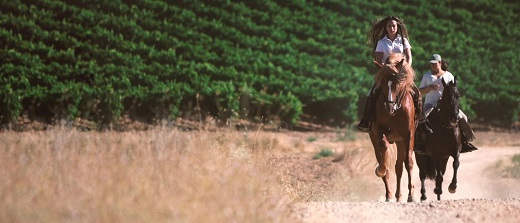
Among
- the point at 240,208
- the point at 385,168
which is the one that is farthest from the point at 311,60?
the point at 240,208

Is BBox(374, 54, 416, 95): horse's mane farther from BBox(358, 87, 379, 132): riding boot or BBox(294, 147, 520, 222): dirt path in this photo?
BBox(294, 147, 520, 222): dirt path

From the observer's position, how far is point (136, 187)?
7.83 metres

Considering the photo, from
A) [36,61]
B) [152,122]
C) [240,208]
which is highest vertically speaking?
[240,208]

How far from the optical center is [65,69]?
1900cm

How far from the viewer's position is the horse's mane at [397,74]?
11.9 metres

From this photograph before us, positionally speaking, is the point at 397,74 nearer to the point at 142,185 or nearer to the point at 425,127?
the point at 425,127

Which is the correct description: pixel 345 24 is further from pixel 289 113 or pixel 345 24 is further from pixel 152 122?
pixel 152 122

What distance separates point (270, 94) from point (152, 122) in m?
2.69

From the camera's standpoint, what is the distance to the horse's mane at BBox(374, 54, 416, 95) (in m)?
11.9

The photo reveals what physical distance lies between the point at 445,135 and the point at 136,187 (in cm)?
690

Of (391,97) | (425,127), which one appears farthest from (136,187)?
(425,127)

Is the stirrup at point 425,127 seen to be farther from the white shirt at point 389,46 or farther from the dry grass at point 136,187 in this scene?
the dry grass at point 136,187

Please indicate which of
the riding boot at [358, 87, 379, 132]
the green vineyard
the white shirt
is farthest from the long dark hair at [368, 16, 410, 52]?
the green vineyard

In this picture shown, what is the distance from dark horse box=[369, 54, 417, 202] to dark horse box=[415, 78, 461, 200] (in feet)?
4.07
